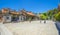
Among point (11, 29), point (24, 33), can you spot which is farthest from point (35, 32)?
point (11, 29)

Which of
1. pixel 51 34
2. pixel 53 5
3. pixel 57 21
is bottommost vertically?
pixel 51 34

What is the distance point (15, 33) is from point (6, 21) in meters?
0.20

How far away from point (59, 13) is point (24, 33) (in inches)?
21.7

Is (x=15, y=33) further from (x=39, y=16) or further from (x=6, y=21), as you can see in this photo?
(x=39, y=16)

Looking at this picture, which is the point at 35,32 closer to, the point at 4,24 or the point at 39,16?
the point at 39,16

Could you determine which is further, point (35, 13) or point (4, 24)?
point (4, 24)

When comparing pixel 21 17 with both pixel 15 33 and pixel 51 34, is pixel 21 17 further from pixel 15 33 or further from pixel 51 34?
pixel 51 34

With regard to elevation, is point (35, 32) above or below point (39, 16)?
below

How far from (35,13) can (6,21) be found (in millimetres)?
405

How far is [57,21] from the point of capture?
2533mm

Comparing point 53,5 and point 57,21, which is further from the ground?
point 53,5

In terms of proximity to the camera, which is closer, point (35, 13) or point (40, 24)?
point (35, 13)

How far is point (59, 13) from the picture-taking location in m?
2.49

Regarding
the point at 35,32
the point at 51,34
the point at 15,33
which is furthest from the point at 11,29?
the point at 51,34
